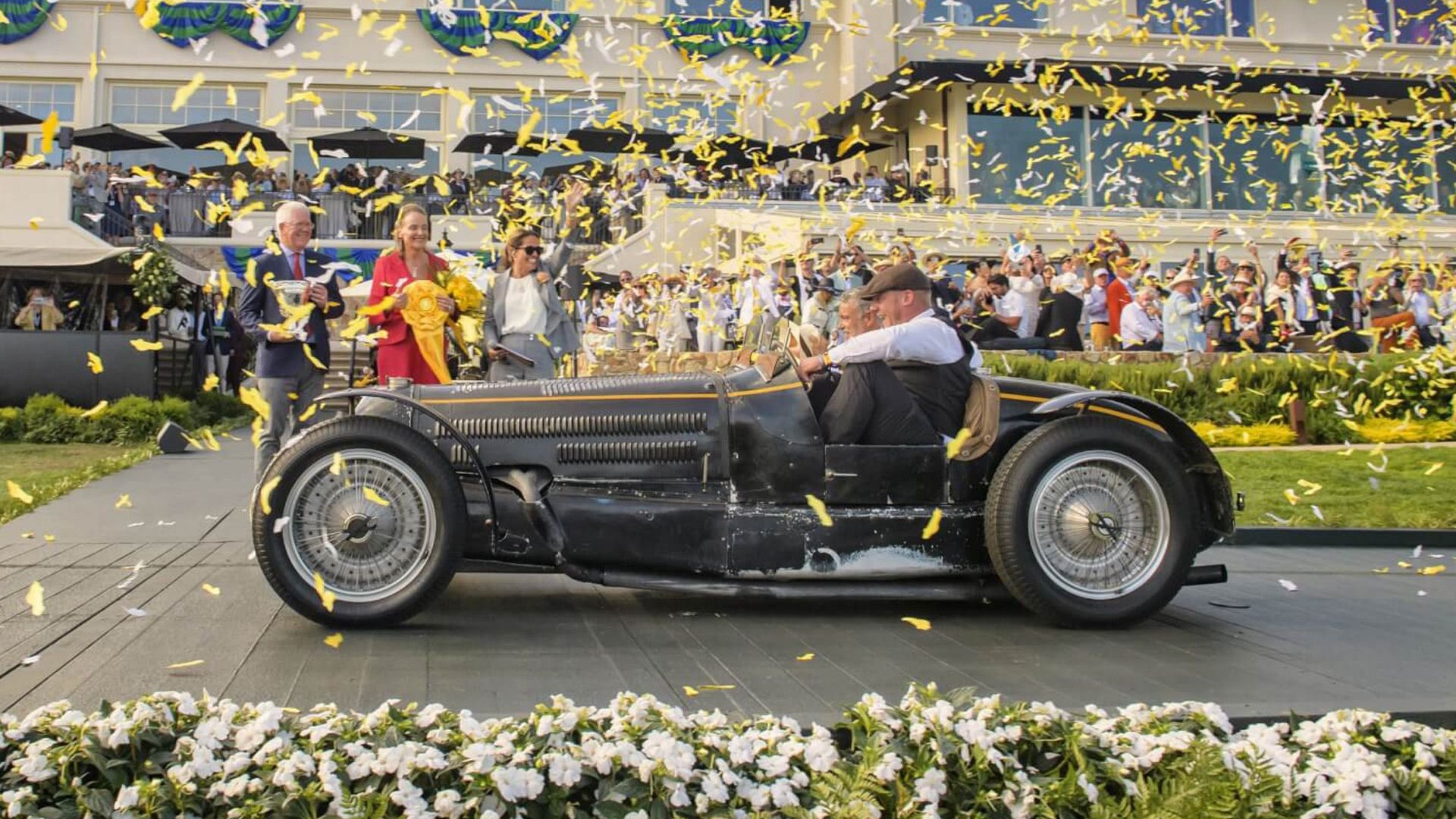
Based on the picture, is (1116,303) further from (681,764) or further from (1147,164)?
(1147,164)

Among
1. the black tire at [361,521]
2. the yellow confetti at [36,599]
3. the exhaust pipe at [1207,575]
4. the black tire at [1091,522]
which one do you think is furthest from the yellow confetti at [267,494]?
A: the exhaust pipe at [1207,575]

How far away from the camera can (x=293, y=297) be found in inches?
263

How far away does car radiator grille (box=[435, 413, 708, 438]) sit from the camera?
195 inches

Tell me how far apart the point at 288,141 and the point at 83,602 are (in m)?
29.7

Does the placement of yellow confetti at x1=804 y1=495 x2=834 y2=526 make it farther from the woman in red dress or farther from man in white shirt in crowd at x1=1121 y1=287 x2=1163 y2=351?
man in white shirt in crowd at x1=1121 y1=287 x2=1163 y2=351

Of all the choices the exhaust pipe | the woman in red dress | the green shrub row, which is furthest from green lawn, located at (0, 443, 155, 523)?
the exhaust pipe

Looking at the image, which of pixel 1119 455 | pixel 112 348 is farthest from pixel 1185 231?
pixel 1119 455

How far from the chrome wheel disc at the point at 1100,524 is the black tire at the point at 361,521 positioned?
8.16 ft

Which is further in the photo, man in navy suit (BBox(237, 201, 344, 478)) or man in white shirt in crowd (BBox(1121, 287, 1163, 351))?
man in white shirt in crowd (BBox(1121, 287, 1163, 351))

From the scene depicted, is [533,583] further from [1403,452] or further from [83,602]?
[1403,452]

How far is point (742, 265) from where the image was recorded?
21.9 m

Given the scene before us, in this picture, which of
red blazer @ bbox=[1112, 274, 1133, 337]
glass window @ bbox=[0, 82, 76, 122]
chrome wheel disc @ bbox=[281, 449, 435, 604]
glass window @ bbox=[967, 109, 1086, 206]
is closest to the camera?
chrome wheel disc @ bbox=[281, 449, 435, 604]

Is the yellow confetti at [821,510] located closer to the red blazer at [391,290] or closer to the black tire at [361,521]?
the black tire at [361,521]

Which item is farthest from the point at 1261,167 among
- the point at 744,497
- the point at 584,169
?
the point at 744,497
